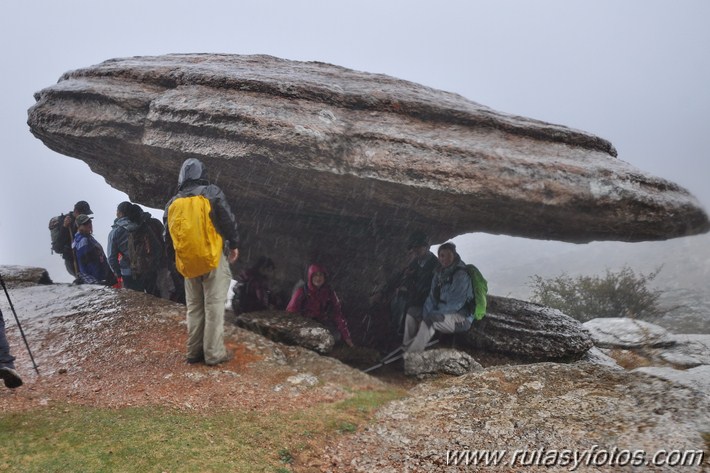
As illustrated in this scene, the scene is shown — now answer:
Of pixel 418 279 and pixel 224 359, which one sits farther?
pixel 418 279

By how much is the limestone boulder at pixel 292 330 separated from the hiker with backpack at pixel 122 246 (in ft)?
14.4

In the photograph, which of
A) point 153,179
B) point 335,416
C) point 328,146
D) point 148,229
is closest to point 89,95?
point 153,179

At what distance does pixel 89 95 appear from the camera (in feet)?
39.1

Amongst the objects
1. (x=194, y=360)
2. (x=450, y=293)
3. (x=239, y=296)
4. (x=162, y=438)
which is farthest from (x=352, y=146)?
(x=162, y=438)

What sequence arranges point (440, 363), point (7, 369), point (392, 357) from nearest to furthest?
point (7, 369) < point (440, 363) < point (392, 357)

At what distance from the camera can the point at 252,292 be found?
1331 centimetres

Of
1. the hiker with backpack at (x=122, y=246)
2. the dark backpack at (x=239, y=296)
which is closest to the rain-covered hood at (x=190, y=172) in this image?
the hiker with backpack at (x=122, y=246)

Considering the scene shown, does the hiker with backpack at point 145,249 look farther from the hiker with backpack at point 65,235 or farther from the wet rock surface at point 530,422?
the wet rock surface at point 530,422

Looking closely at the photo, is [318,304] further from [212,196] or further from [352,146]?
[212,196]

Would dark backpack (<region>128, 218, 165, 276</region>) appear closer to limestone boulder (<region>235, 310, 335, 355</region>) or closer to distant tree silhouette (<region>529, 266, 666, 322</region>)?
limestone boulder (<region>235, 310, 335, 355</region>)

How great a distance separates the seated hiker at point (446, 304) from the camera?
10.8 metres

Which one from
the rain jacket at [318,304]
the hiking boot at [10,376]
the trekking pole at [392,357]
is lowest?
the trekking pole at [392,357]

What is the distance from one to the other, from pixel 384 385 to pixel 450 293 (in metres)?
3.36

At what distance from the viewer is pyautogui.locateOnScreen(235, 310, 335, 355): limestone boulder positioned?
993 cm
